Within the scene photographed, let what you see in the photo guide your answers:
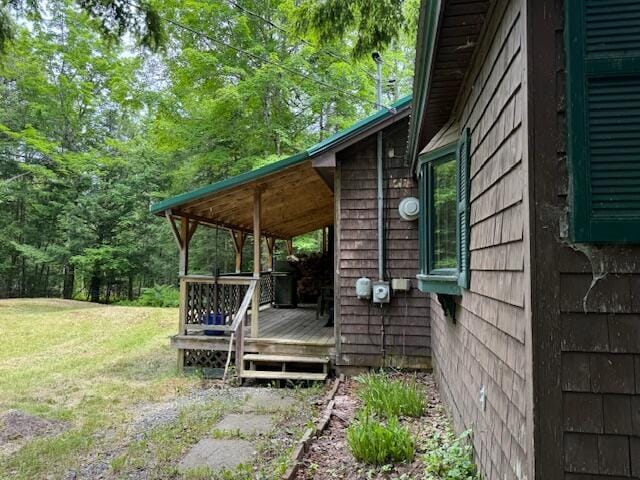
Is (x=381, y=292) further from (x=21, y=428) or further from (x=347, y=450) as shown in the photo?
(x=21, y=428)

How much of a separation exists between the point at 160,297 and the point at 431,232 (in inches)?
720

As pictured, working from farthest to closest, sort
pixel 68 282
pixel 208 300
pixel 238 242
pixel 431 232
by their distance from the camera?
pixel 68 282, pixel 238 242, pixel 208 300, pixel 431 232

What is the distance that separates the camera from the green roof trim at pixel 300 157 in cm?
620

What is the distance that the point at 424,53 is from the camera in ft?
9.48

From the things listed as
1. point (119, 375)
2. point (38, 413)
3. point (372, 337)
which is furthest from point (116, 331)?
point (372, 337)

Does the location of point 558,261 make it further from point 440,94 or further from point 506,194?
point 440,94

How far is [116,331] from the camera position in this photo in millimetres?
12414

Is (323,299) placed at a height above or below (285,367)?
above

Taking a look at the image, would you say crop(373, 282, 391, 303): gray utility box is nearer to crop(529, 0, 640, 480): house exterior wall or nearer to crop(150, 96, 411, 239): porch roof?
crop(150, 96, 411, 239): porch roof

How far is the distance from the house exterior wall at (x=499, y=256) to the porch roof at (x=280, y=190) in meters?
3.03

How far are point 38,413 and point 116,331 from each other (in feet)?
24.3

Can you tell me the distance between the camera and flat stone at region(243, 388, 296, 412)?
209 inches

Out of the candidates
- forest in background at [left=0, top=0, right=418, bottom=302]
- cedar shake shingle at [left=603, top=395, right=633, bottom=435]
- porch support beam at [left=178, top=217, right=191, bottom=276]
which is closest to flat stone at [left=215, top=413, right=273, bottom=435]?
porch support beam at [left=178, top=217, right=191, bottom=276]

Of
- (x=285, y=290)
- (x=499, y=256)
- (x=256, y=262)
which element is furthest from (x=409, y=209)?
(x=285, y=290)
